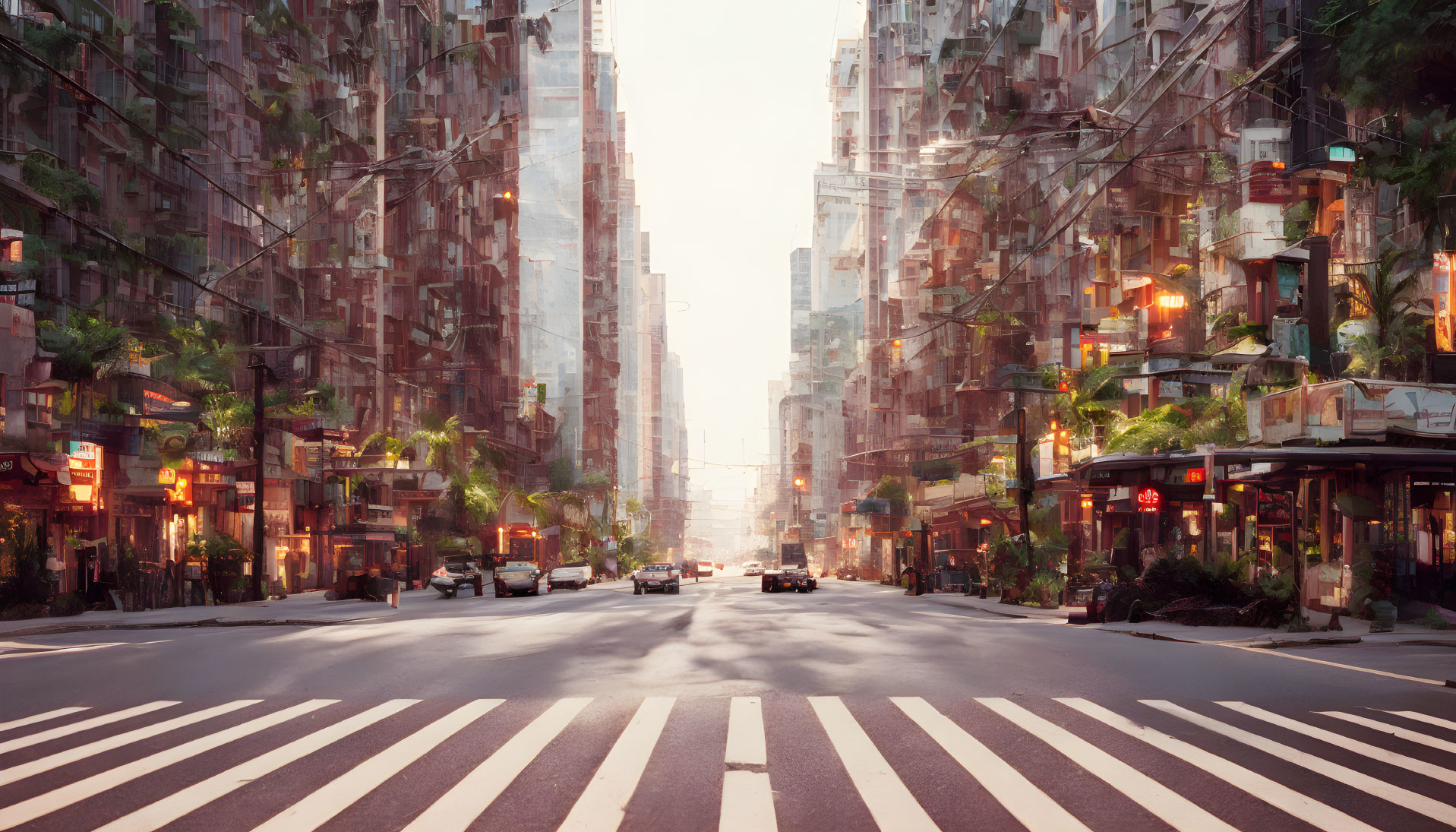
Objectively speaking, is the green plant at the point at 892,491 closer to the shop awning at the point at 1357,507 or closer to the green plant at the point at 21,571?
the shop awning at the point at 1357,507

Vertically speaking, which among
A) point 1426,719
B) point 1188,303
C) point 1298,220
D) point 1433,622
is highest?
point 1298,220

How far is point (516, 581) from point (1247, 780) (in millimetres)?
41871

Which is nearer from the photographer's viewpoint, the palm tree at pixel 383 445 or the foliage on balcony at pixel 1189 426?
the foliage on balcony at pixel 1189 426

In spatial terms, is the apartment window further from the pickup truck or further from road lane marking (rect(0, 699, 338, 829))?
the pickup truck

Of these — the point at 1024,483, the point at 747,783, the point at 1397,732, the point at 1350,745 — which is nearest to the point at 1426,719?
the point at 1397,732

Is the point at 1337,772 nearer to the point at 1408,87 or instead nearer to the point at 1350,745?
the point at 1350,745

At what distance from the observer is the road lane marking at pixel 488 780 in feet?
24.5

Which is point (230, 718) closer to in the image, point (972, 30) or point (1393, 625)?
point (1393, 625)

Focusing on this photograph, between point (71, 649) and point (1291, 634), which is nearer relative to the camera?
point (71, 649)

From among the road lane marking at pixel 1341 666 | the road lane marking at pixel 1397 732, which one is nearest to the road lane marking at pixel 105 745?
the road lane marking at pixel 1397 732

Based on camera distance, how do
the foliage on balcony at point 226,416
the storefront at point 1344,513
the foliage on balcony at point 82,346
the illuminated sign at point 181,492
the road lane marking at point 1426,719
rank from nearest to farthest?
the road lane marking at point 1426,719 → the storefront at point 1344,513 → the foliage on balcony at point 82,346 → the illuminated sign at point 181,492 → the foliage on balcony at point 226,416

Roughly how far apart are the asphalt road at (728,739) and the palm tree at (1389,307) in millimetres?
10264

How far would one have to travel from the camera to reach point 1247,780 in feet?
28.4

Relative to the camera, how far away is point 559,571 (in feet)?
203
